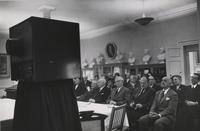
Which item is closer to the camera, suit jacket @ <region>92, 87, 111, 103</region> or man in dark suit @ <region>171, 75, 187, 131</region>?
man in dark suit @ <region>171, 75, 187, 131</region>

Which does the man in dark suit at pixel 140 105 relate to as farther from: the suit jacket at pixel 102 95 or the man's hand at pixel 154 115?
the suit jacket at pixel 102 95

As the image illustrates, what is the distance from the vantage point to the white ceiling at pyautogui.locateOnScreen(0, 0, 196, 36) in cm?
540

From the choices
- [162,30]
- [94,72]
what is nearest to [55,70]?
[162,30]

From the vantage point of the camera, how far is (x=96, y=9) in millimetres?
6039

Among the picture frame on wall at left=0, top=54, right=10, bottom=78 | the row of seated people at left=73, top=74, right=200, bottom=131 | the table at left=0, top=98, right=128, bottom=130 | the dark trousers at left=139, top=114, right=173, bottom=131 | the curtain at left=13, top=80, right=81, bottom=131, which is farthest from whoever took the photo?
the picture frame on wall at left=0, top=54, right=10, bottom=78

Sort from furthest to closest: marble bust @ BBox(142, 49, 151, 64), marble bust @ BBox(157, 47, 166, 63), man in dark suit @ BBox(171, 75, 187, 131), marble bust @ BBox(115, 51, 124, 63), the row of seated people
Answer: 1. marble bust @ BBox(115, 51, 124, 63)
2. marble bust @ BBox(142, 49, 151, 64)
3. marble bust @ BBox(157, 47, 166, 63)
4. man in dark suit @ BBox(171, 75, 187, 131)
5. the row of seated people

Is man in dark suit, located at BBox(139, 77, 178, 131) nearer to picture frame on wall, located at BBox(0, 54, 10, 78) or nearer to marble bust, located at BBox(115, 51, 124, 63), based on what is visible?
marble bust, located at BBox(115, 51, 124, 63)

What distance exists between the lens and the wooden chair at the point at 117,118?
270 centimetres

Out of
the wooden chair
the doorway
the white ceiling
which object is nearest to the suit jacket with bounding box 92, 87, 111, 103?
the white ceiling

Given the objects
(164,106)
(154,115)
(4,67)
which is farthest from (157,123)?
(4,67)

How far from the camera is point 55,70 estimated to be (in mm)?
1132

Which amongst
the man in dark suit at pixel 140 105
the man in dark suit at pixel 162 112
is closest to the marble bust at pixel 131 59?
the man in dark suit at pixel 140 105

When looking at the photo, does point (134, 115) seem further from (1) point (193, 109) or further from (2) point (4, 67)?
(2) point (4, 67)

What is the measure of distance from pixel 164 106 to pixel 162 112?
0.58 feet
